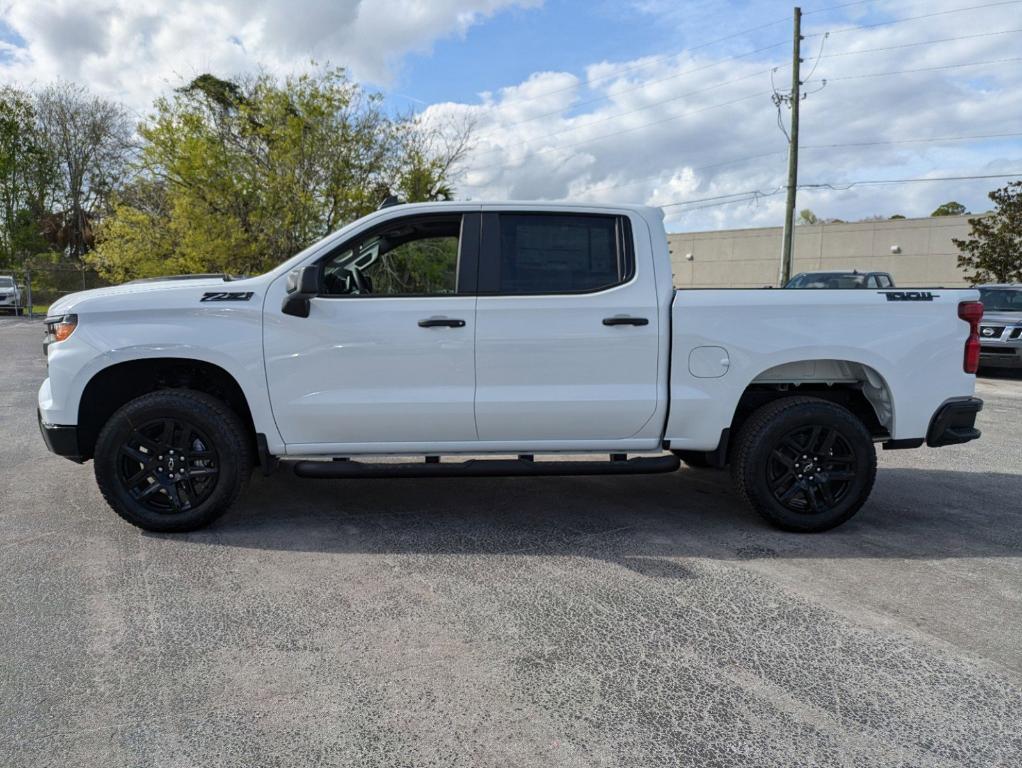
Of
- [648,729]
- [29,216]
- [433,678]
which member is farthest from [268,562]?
[29,216]

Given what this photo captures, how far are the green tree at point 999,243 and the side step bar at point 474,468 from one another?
85.4 ft

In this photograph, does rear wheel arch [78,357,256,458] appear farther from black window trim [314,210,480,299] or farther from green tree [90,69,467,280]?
green tree [90,69,467,280]

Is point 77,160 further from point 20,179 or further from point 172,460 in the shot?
point 172,460

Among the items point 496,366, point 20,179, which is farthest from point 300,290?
point 20,179

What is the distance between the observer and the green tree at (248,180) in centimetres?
2134

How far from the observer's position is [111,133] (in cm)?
4197

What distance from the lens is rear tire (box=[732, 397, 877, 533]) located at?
4586mm

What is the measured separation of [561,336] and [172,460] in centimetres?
246

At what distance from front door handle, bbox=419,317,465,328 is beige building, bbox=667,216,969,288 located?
3026cm

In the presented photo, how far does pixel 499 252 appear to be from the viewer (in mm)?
4594

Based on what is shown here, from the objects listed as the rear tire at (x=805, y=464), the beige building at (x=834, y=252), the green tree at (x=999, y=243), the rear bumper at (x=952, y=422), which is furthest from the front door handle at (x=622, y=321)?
the beige building at (x=834, y=252)

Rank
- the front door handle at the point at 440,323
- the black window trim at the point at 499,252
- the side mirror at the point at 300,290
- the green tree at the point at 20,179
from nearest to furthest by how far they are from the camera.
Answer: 1. the side mirror at the point at 300,290
2. the front door handle at the point at 440,323
3. the black window trim at the point at 499,252
4. the green tree at the point at 20,179

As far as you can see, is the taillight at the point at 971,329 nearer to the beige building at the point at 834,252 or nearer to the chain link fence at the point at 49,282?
the beige building at the point at 834,252

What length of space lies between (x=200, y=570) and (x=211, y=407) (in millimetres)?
982
